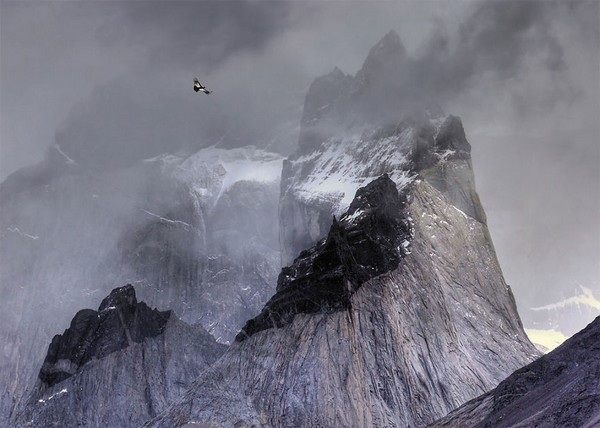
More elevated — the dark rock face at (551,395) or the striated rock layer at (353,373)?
the striated rock layer at (353,373)

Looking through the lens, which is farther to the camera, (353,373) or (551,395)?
(353,373)

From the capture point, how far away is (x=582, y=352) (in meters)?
138

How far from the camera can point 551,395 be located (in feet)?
433

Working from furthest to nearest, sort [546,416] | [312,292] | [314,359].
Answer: [312,292] < [314,359] < [546,416]

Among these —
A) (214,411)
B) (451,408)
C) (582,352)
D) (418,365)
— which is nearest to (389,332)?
(418,365)

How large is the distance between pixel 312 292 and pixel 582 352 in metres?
74.1

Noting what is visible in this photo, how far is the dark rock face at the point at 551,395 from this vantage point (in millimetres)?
122562

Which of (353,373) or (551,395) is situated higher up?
(353,373)

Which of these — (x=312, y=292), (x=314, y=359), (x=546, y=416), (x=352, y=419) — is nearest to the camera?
(x=546, y=416)

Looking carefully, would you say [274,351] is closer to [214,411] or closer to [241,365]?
[241,365]

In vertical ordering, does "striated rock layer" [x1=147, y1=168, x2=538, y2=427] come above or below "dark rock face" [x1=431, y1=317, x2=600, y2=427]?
above

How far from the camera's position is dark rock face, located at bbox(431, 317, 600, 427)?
402 ft

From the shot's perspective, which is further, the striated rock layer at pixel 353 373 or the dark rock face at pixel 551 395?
the striated rock layer at pixel 353 373

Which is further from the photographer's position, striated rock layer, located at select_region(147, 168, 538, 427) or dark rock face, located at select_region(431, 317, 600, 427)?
striated rock layer, located at select_region(147, 168, 538, 427)
